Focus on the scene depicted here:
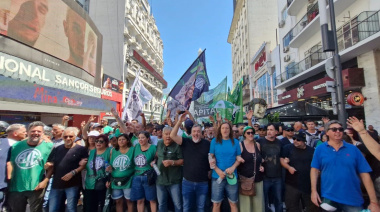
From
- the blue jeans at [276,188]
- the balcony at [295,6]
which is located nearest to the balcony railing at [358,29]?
the balcony at [295,6]

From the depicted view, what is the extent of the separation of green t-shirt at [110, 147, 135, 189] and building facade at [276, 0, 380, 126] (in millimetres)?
7870

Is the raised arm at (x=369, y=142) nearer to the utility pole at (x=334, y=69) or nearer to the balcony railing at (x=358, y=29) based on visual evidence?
the utility pole at (x=334, y=69)

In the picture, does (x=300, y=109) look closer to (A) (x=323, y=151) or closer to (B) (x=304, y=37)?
(A) (x=323, y=151)

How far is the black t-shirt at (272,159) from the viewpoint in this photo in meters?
3.54

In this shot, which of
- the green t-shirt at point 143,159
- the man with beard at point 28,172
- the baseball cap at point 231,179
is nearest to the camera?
the man with beard at point 28,172

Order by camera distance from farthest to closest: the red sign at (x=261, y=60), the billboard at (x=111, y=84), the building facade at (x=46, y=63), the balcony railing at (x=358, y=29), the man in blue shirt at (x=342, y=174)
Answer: the red sign at (x=261, y=60) → the billboard at (x=111, y=84) → the building facade at (x=46, y=63) → the balcony railing at (x=358, y=29) → the man in blue shirt at (x=342, y=174)

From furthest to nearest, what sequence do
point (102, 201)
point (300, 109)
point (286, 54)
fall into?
point (286, 54) → point (300, 109) → point (102, 201)

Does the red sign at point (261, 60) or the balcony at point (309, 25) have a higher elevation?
the red sign at point (261, 60)

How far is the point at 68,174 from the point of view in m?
3.27

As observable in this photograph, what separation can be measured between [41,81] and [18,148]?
468 inches

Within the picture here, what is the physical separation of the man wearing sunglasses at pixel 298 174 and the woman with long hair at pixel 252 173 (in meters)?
0.46

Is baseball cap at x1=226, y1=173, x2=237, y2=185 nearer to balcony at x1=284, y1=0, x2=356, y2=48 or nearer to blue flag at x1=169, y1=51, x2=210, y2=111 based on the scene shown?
blue flag at x1=169, y1=51, x2=210, y2=111

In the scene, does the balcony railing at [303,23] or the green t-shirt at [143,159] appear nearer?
the green t-shirt at [143,159]

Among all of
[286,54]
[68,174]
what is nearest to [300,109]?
[68,174]
